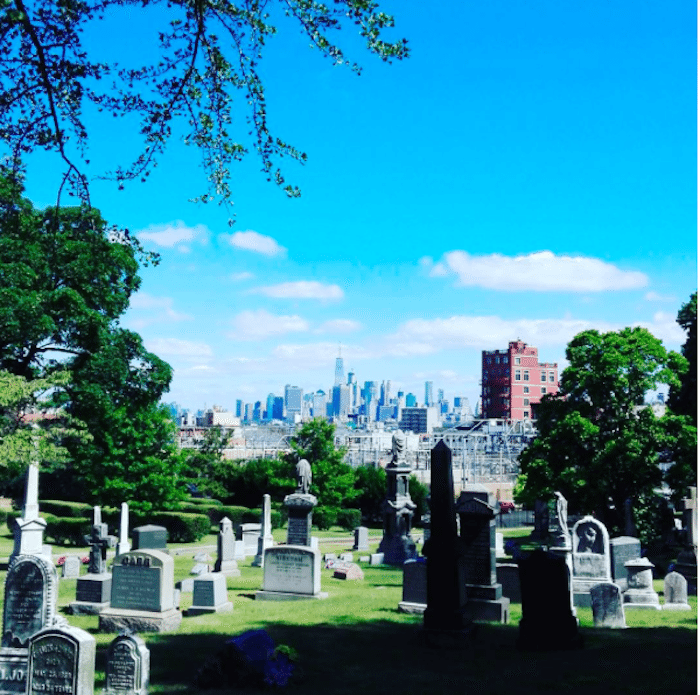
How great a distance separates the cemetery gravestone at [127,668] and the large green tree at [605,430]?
18.9 m

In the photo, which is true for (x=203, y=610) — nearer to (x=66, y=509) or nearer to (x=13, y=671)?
(x=13, y=671)

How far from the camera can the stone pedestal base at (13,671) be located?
995 cm

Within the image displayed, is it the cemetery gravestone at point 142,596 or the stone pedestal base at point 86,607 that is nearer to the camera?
the cemetery gravestone at point 142,596

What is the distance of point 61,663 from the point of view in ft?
29.9

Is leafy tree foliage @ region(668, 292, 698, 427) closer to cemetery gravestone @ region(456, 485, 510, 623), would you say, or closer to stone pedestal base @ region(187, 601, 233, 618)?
cemetery gravestone @ region(456, 485, 510, 623)

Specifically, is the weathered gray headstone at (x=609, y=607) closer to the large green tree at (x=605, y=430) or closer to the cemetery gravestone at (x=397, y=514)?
the large green tree at (x=605, y=430)

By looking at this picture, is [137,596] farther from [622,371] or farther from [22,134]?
[622,371]

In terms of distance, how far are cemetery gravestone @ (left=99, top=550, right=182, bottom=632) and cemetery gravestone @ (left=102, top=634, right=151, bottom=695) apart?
4726mm

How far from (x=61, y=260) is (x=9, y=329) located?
143 inches

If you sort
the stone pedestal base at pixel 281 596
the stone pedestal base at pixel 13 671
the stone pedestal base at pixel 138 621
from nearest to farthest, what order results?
1. the stone pedestal base at pixel 13 671
2. the stone pedestal base at pixel 138 621
3. the stone pedestal base at pixel 281 596

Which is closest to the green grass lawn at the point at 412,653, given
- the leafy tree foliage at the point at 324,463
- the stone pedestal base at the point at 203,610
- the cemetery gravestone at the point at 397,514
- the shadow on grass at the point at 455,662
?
the shadow on grass at the point at 455,662

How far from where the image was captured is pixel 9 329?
81.4ft

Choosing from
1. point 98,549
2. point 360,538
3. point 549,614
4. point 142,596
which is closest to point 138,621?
point 142,596

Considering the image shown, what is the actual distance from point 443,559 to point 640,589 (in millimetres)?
6912
